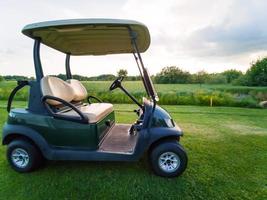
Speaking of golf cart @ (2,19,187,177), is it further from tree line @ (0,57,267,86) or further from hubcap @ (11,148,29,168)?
tree line @ (0,57,267,86)

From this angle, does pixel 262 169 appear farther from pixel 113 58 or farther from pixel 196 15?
pixel 196 15

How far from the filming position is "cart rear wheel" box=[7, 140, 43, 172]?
292 centimetres

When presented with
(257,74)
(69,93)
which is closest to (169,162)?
(69,93)

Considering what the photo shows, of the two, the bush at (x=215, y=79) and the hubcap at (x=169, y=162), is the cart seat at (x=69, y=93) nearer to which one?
the hubcap at (x=169, y=162)

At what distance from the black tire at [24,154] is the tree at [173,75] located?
6851mm

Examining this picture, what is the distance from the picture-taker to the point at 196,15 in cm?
575

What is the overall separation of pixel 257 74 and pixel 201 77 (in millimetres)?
9915

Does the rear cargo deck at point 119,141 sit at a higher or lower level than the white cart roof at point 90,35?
lower

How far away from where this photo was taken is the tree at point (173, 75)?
9.95 metres

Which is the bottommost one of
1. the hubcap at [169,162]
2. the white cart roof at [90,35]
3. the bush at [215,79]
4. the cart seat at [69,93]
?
the hubcap at [169,162]

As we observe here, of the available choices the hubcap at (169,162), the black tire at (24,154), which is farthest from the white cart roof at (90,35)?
the hubcap at (169,162)

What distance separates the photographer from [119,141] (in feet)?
10.8

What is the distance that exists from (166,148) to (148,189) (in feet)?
1.67

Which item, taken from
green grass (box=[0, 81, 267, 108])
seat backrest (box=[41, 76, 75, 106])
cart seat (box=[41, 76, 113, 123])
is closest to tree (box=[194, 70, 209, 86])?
green grass (box=[0, 81, 267, 108])
